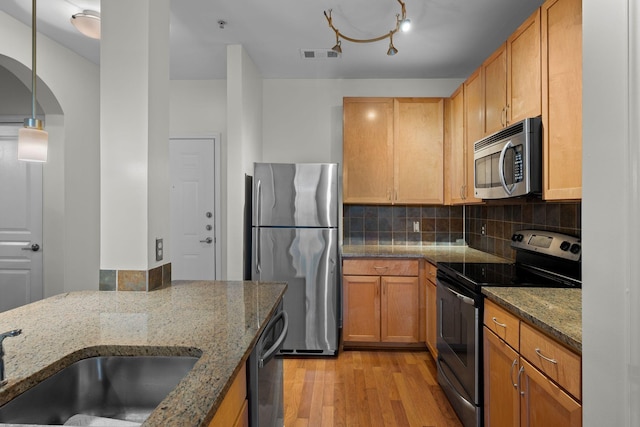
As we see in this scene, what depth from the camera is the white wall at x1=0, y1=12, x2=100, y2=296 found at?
317 centimetres

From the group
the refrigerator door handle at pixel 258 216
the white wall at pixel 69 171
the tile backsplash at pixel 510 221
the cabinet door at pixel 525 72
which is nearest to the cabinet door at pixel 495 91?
the cabinet door at pixel 525 72

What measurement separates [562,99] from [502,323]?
108cm

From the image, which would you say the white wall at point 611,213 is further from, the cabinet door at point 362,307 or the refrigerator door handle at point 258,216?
the refrigerator door handle at point 258,216

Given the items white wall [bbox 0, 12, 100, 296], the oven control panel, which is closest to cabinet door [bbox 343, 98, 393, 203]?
the oven control panel

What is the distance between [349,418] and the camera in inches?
90.9

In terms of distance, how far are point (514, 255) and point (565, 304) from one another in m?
1.39

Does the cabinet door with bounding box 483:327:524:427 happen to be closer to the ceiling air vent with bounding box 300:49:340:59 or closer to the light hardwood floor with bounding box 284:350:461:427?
the light hardwood floor with bounding box 284:350:461:427

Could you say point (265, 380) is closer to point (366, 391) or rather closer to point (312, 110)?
point (366, 391)

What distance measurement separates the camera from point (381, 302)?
131 inches

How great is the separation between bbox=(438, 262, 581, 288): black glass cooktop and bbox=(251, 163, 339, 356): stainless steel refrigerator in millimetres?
1003

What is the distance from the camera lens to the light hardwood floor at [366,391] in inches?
90.6

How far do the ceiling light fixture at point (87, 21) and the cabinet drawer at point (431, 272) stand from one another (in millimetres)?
2994

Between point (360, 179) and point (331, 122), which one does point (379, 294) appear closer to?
point (360, 179)

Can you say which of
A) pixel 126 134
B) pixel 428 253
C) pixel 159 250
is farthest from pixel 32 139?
pixel 428 253
